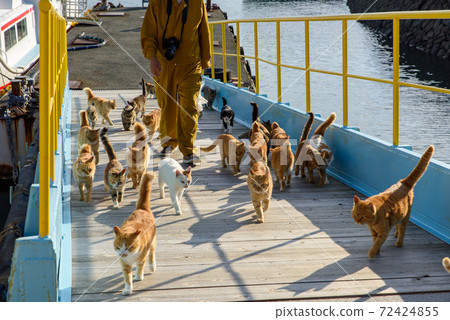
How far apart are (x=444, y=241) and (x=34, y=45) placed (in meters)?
17.4

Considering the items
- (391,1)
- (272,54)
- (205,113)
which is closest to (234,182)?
(205,113)

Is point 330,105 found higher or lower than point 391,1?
lower

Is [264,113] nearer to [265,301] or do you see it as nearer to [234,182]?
[234,182]

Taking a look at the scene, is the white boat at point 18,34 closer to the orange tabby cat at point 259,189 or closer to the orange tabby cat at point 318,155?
the orange tabby cat at point 318,155

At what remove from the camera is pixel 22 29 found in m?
18.2

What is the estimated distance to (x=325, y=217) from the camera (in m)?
5.44

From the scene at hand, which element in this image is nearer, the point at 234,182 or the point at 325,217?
the point at 325,217

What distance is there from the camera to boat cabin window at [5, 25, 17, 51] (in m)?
16.6

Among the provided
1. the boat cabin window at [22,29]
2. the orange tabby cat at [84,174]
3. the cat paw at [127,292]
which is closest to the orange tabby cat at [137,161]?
the orange tabby cat at [84,174]

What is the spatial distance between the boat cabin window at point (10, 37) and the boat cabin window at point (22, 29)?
1.88 ft

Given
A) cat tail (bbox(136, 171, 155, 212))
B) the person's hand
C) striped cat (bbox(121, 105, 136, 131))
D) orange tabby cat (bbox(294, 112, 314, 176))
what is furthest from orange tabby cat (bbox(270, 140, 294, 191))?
striped cat (bbox(121, 105, 136, 131))

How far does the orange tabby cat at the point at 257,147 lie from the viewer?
665 centimetres

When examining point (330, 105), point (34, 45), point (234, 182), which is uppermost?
point (34, 45)

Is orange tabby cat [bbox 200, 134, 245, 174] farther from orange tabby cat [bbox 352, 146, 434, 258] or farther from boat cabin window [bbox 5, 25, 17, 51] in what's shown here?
boat cabin window [bbox 5, 25, 17, 51]
